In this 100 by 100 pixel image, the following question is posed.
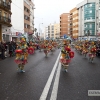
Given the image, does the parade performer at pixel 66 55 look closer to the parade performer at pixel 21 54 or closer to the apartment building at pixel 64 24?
the parade performer at pixel 21 54

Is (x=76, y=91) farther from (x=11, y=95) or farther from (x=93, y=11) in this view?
(x=93, y=11)

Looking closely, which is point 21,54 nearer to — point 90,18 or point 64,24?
point 90,18

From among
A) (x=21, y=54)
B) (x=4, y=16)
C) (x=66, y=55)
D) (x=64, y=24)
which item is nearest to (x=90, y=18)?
(x=4, y=16)

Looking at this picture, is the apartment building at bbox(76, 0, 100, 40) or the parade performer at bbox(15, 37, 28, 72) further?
the apartment building at bbox(76, 0, 100, 40)

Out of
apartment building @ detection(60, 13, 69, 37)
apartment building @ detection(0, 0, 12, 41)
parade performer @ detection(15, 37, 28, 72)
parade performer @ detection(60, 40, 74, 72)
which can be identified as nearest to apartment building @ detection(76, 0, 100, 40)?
apartment building @ detection(60, 13, 69, 37)

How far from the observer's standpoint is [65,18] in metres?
132

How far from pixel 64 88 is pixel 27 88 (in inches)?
51.4

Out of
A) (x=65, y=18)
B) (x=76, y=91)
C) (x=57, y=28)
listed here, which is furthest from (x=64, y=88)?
(x=57, y=28)

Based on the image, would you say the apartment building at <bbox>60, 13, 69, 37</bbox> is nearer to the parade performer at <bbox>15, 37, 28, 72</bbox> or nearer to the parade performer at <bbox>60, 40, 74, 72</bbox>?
the parade performer at <bbox>60, 40, 74, 72</bbox>

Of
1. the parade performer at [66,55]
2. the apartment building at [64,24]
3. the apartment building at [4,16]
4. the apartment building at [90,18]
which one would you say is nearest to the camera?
the parade performer at [66,55]

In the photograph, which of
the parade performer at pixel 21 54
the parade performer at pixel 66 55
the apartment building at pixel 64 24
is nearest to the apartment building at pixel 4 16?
the parade performer at pixel 21 54

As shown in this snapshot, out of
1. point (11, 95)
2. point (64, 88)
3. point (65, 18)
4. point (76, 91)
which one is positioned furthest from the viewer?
point (65, 18)

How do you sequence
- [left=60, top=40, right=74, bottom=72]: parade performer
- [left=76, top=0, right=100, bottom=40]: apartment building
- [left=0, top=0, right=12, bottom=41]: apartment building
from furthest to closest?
[left=76, top=0, right=100, bottom=40]: apartment building → [left=0, top=0, right=12, bottom=41]: apartment building → [left=60, top=40, right=74, bottom=72]: parade performer

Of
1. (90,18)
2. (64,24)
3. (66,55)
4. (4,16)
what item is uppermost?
(64,24)
